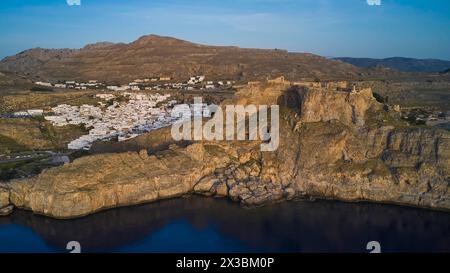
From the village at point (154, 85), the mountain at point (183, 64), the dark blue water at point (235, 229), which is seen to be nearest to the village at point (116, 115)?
the dark blue water at point (235, 229)

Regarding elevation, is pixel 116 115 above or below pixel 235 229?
above

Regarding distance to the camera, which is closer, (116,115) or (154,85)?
(116,115)

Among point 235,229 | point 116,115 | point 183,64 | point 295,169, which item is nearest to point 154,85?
point 183,64

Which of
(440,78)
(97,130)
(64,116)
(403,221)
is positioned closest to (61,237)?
(403,221)

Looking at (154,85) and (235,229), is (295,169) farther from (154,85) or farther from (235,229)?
(154,85)

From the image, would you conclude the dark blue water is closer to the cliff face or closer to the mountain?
the cliff face

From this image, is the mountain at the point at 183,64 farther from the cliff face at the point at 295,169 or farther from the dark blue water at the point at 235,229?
the dark blue water at the point at 235,229
